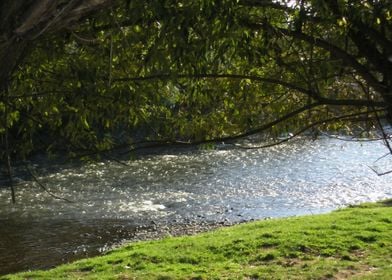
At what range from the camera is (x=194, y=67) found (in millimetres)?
4316

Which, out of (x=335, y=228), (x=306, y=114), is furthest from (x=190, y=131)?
(x=335, y=228)

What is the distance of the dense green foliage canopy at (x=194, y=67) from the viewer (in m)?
4.14

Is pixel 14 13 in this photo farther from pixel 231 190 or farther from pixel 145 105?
pixel 231 190

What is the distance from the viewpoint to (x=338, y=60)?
4898 mm

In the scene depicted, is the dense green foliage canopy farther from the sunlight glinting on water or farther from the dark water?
the sunlight glinting on water

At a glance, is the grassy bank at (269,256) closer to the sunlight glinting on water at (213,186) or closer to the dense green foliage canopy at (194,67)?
the dense green foliage canopy at (194,67)

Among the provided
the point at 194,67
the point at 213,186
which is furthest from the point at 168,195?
the point at 194,67

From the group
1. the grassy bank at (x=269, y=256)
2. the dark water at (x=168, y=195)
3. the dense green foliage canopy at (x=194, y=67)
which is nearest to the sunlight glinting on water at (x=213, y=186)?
the dark water at (x=168, y=195)

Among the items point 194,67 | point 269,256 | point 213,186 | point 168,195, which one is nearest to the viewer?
point 194,67

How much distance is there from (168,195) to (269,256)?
41.6ft

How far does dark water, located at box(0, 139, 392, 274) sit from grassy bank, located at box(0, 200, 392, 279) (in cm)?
443

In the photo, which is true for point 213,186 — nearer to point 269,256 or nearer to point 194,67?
point 269,256

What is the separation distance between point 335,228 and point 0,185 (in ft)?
53.6

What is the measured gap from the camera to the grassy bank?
28.6 ft
